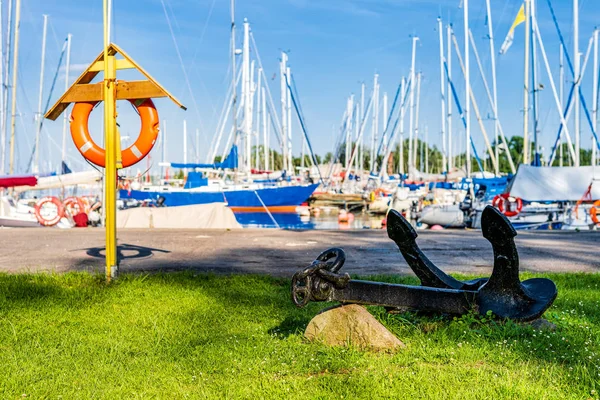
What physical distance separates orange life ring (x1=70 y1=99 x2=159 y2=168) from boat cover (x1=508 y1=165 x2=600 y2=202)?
17.1m

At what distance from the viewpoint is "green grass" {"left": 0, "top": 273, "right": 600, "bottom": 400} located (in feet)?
12.3

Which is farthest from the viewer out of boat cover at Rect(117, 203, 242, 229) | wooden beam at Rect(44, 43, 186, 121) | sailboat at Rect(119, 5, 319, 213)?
sailboat at Rect(119, 5, 319, 213)

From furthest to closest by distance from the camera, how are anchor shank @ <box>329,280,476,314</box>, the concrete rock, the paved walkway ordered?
the paved walkway → anchor shank @ <box>329,280,476,314</box> → the concrete rock

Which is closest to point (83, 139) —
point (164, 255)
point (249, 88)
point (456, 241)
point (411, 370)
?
point (164, 255)

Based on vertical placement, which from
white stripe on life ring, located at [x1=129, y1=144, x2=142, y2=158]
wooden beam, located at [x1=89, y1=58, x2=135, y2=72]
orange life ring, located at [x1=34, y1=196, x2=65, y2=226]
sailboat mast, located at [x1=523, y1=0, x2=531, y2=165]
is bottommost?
orange life ring, located at [x1=34, y1=196, x2=65, y2=226]

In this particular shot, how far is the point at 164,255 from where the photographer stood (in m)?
10.5

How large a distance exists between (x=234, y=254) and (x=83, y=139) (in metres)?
3.74

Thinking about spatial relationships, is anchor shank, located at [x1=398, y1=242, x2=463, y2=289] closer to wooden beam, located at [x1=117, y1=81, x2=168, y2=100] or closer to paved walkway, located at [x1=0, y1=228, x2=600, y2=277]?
paved walkway, located at [x1=0, y1=228, x2=600, y2=277]

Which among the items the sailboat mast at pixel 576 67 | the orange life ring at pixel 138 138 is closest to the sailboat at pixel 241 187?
the sailboat mast at pixel 576 67

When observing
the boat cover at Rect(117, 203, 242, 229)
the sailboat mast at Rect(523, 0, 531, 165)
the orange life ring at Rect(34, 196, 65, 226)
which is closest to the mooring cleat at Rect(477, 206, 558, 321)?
the boat cover at Rect(117, 203, 242, 229)

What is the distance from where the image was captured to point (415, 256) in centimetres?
508

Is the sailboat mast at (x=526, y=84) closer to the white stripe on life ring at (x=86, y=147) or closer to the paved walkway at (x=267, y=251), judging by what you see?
the paved walkway at (x=267, y=251)

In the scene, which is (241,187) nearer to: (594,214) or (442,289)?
(594,214)

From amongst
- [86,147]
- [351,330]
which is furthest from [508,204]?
[351,330]
